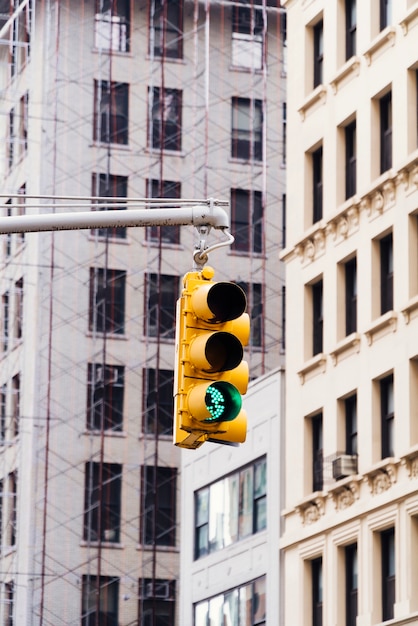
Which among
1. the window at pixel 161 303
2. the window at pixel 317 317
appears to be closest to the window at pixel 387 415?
the window at pixel 317 317

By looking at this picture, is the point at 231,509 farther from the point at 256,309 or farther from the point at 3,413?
the point at 3,413

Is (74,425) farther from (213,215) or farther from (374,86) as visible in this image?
(213,215)

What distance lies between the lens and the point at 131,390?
68.1m

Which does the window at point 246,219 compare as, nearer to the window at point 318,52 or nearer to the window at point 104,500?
the window at point 104,500

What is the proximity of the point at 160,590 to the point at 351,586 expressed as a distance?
25.0m

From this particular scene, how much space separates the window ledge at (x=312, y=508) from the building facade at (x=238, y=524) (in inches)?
56.2

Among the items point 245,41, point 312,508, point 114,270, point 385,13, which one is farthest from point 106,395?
point 385,13

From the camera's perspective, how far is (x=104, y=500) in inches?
2633

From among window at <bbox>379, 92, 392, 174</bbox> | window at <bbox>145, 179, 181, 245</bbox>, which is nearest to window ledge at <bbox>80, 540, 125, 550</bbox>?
window at <bbox>145, 179, 181, 245</bbox>

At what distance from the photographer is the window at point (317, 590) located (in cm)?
→ 4397

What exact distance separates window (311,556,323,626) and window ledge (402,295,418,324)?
699cm

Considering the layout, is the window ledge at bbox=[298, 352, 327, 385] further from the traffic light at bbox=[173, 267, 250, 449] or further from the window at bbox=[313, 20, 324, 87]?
the traffic light at bbox=[173, 267, 250, 449]

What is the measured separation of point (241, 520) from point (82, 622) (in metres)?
19.4

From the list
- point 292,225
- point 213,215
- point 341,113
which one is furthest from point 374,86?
point 213,215
